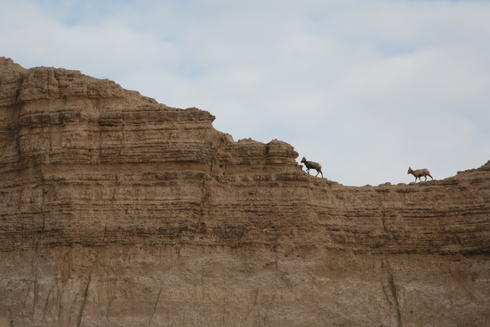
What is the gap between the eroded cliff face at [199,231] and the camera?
3481 centimetres

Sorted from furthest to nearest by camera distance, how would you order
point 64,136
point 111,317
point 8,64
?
1. point 8,64
2. point 64,136
3. point 111,317

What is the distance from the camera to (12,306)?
3534 centimetres

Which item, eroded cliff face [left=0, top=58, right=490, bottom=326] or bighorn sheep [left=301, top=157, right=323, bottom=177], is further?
bighorn sheep [left=301, top=157, right=323, bottom=177]

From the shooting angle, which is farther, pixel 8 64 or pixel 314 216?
pixel 8 64

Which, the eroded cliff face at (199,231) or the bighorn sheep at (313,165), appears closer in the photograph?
the eroded cliff face at (199,231)

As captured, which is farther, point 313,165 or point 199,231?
point 313,165

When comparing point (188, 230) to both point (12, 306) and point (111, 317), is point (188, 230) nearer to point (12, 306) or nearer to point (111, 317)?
point (111, 317)

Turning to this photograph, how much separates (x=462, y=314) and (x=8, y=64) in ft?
71.4

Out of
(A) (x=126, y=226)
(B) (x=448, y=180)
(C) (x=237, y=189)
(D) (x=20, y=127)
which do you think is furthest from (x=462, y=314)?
(D) (x=20, y=127)

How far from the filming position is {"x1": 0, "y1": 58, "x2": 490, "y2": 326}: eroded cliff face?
34812 millimetres

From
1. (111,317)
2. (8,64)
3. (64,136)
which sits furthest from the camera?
(8,64)

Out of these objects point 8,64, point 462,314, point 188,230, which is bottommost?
point 462,314

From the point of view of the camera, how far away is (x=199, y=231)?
35.7 metres

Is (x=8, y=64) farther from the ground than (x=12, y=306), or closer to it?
farther from the ground
